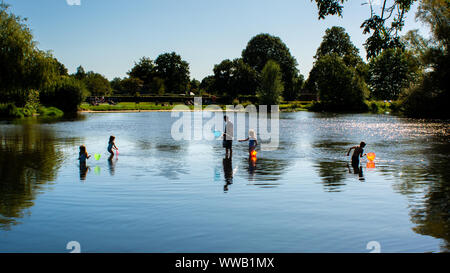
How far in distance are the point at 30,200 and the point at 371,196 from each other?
867 cm

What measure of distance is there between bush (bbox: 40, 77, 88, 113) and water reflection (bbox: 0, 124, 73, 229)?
45.4 metres

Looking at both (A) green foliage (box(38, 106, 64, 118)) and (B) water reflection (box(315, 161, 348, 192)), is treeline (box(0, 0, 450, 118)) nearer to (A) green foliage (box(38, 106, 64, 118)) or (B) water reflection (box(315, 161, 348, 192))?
(A) green foliage (box(38, 106, 64, 118))

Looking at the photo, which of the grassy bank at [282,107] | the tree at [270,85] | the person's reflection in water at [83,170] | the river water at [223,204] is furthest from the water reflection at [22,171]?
the tree at [270,85]

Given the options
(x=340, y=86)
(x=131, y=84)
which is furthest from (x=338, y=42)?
(x=131, y=84)

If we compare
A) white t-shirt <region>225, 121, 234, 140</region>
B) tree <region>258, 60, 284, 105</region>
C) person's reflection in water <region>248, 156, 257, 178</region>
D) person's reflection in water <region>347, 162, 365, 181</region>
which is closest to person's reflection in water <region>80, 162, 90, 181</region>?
person's reflection in water <region>248, 156, 257, 178</region>

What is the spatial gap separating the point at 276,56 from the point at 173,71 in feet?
149

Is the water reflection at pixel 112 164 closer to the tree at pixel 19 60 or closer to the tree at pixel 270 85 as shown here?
the tree at pixel 19 60

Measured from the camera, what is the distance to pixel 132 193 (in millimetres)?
11305

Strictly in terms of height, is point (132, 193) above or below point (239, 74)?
below

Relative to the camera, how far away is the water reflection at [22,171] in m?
9.72

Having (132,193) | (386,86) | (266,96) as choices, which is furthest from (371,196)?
(386,86)

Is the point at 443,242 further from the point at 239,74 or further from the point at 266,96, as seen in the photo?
the point at 239,74

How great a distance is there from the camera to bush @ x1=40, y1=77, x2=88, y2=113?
226 ft
